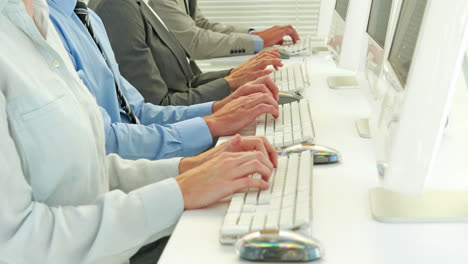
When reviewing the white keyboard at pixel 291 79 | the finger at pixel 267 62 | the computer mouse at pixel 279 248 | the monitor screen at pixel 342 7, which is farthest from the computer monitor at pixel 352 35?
the computer mouse at pixel 279 248

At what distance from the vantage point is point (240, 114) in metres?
1.55

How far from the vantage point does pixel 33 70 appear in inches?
41.5

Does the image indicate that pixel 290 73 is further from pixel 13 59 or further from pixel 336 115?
pixel 13 59

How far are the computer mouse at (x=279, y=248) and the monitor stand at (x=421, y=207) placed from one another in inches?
7.6

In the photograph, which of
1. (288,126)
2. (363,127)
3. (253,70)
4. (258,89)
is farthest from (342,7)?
(288,126)

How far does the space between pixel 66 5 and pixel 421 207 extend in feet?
3.14

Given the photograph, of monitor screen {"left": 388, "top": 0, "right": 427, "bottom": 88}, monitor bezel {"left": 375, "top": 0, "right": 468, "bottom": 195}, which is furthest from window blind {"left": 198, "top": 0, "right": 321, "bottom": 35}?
monitor bezel {"left": 375, "top": 0, "right": 468, "bottom": 195}

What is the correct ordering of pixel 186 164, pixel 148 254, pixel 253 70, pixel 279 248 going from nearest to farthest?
pixel 279 248, pixel 186 164, pixel 148 254, pixel 253 70

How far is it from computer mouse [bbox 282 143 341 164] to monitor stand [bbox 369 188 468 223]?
193mm

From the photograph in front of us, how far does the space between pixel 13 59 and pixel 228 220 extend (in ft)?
1.40

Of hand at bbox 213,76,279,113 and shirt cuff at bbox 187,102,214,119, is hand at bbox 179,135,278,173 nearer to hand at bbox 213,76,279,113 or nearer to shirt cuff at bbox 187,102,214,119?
hand at bbox 213,76,279,113

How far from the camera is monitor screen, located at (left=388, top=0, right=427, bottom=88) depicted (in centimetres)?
104

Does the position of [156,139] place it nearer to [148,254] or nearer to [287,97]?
[148,254]

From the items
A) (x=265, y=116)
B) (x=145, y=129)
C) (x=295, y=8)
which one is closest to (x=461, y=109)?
(x=265, y=116)
